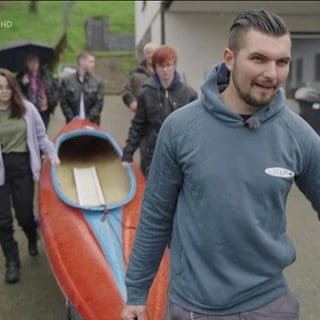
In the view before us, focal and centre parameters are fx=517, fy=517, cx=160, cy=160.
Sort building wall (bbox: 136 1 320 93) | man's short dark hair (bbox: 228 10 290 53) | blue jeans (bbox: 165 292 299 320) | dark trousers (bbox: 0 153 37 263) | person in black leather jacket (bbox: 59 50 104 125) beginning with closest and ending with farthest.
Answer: man's short dark hair (bbox: 228 10 290 53) < blue jeans (bbox: 165 292 299 320) < dark trousers (bbox: 0 153 37 263) < person in black leather jacket (bbox: 59 50 104 125) < building wall (bbox: 136 1 320 93)

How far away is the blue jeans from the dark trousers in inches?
102

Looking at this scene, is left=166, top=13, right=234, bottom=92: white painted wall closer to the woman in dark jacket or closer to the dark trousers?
the woman in dark jacket

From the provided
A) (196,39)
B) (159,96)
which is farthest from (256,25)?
(196,39)

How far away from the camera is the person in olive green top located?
3986 mm

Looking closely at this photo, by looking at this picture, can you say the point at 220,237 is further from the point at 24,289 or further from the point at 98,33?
the point at 98,33

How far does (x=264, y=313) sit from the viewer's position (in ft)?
5.29

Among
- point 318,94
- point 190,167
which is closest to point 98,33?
point 318,94

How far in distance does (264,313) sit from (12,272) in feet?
9.70

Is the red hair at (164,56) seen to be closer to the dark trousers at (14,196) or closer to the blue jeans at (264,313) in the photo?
the dark trousers at (14,196)

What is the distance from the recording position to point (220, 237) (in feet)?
5.21

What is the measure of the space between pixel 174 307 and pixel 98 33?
34.6m

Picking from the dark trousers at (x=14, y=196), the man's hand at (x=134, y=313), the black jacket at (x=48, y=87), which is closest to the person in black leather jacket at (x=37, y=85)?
the black jacket at (x=48, y=87)

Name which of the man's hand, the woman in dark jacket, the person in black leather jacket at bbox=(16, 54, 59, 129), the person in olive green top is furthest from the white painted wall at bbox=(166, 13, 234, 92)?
the man's hand

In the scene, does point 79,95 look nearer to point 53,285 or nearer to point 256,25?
point 53,285
